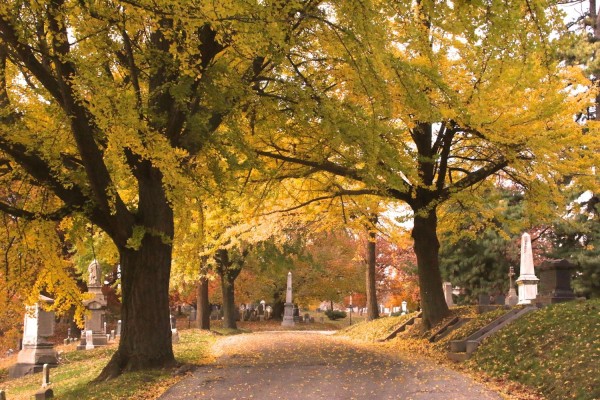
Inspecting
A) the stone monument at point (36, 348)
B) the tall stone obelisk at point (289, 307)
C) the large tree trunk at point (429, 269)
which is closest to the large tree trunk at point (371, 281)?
the large tree trunk at point (429, 269)

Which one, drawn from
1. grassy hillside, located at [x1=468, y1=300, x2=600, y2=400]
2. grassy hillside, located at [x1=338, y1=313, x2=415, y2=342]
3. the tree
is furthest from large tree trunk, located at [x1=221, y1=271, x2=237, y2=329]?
grassy hillside, located at [x1=468, y1=300, x2=600, y2=400]

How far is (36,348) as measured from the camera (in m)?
17.4

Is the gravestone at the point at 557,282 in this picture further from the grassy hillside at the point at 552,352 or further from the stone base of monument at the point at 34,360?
the stone base of monument at the point at 34,360

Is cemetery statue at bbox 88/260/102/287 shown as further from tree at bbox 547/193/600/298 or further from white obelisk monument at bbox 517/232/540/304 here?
tree at bbox 547/193/600/298

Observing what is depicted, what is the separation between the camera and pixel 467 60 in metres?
14.2

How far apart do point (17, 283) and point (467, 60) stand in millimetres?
10394

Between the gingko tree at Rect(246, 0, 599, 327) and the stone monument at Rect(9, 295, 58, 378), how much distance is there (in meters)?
8.29

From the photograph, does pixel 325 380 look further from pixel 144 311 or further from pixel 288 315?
pixel 288 315

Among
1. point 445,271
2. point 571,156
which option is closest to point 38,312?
point 571,156

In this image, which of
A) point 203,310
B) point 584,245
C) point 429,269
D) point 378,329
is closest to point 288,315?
point 203,310

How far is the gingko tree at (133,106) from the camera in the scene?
7.82 metres

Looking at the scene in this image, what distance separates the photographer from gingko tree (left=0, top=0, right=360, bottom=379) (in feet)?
25.6

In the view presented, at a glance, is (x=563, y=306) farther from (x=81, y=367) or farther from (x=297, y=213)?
(x=81, y=367)

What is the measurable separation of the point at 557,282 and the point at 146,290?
33.0ft
